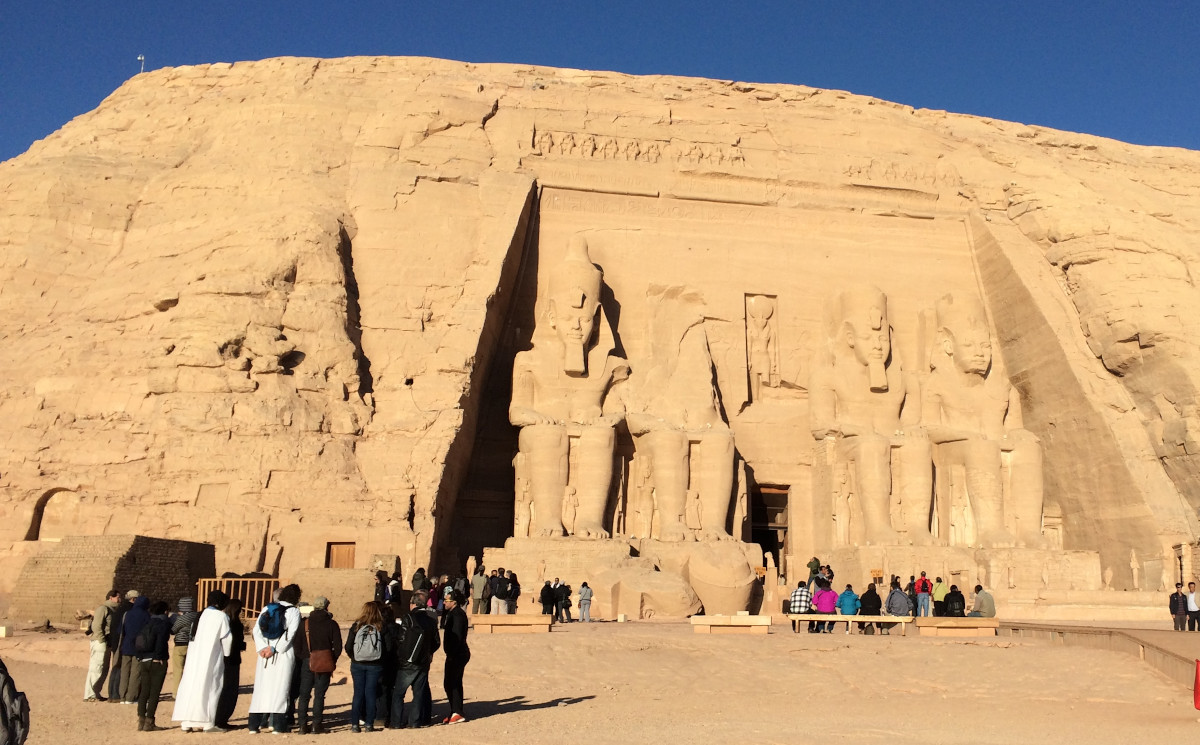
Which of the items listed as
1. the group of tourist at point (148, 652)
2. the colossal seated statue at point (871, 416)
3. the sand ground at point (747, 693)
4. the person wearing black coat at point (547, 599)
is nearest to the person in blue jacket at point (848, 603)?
the sand ground at point (747, 693)

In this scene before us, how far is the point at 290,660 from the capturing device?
6547 millimetres

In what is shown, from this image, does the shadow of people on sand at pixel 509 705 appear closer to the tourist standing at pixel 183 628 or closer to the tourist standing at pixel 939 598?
the tourist standing at pixel 183 628

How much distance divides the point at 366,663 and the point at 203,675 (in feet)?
2.90

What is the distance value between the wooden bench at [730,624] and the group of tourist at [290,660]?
14.8 ft

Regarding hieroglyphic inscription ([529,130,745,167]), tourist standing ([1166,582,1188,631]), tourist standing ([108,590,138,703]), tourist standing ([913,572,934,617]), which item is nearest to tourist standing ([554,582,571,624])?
tourist standing ([913,572,934,617])

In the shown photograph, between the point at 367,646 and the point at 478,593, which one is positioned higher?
the point at 478,593

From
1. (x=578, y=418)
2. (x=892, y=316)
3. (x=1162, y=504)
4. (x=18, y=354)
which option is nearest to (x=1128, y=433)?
(x=1162, y=504)

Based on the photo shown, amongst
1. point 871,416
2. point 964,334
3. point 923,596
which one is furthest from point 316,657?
point 964,334

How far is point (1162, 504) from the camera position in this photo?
1566 cm

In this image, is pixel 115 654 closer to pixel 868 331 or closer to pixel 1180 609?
pixel 1180 609

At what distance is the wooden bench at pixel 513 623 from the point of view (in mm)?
10859

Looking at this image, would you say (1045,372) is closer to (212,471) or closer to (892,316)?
(892,316)

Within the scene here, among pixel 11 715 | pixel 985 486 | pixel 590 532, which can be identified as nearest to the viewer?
pixel 11 715

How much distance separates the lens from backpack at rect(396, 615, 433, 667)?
6.87m
